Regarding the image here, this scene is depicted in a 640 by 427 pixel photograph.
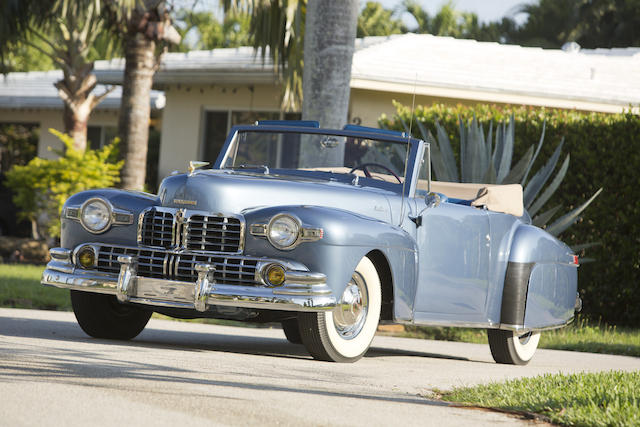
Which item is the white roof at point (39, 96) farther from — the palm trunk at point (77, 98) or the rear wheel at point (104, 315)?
the rear wheel at point (104, 315)

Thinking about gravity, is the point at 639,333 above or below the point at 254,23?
below

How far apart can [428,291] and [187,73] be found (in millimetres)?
13405

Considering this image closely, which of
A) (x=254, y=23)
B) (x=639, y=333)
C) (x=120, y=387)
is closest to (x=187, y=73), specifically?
(x=254, y=23)

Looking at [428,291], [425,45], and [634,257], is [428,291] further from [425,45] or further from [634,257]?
[425,45]

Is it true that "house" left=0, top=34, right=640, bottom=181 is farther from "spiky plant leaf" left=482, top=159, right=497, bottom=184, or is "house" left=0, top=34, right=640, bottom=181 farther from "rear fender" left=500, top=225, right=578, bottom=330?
"rear fender" left=500, top=225, right=578, bottom=330

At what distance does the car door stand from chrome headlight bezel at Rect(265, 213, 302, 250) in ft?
4.06

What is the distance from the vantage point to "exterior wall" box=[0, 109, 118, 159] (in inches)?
1049

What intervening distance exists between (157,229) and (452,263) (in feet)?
7.14

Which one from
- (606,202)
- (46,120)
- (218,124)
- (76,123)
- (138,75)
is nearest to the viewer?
(606,202)

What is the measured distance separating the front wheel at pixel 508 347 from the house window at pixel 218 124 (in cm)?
1206

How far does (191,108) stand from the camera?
69.6 ft

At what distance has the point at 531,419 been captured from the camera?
4.88 metres

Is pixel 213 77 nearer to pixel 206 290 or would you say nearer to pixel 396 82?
pixel 396 82

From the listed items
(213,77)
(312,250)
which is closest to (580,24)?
(213,77)
